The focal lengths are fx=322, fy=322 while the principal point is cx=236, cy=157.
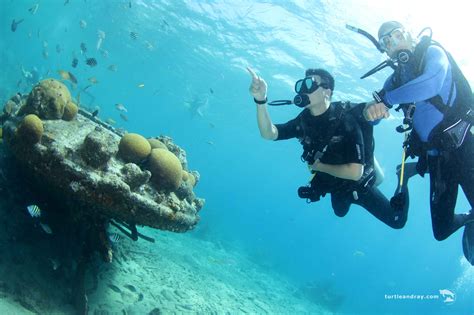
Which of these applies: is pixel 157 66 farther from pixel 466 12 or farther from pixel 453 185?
pixel 453 185

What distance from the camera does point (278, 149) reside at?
6194 cm

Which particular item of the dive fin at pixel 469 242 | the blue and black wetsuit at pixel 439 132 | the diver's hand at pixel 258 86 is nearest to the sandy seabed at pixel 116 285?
the diver's hand at pixel 258 86

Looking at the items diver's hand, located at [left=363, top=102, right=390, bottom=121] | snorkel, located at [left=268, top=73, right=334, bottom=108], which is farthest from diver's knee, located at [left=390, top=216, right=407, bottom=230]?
snorkel, located at [left=268, top=73, right=334, bottom=108]

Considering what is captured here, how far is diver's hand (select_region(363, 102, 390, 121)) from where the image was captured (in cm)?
514

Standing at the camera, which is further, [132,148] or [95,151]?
[132,148]

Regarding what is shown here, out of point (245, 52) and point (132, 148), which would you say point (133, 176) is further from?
point (245, 52)

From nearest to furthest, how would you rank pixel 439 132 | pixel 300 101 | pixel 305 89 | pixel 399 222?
pixel 439 132 < pixel 300 101 < pixel 305 89 < pixel 399 222

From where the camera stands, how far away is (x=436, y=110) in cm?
512

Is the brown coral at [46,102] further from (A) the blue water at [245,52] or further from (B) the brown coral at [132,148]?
(A) the blue water at [245,52]

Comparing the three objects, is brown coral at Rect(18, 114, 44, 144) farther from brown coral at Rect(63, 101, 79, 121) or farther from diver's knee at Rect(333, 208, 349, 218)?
diver's knee at Rect(333, 208, 349, 218)

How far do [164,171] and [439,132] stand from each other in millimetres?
4648

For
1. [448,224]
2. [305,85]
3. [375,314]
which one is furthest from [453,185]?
[375,314]

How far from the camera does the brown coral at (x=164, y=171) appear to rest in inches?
232

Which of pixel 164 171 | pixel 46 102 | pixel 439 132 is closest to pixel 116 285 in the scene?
pixel 164 171
